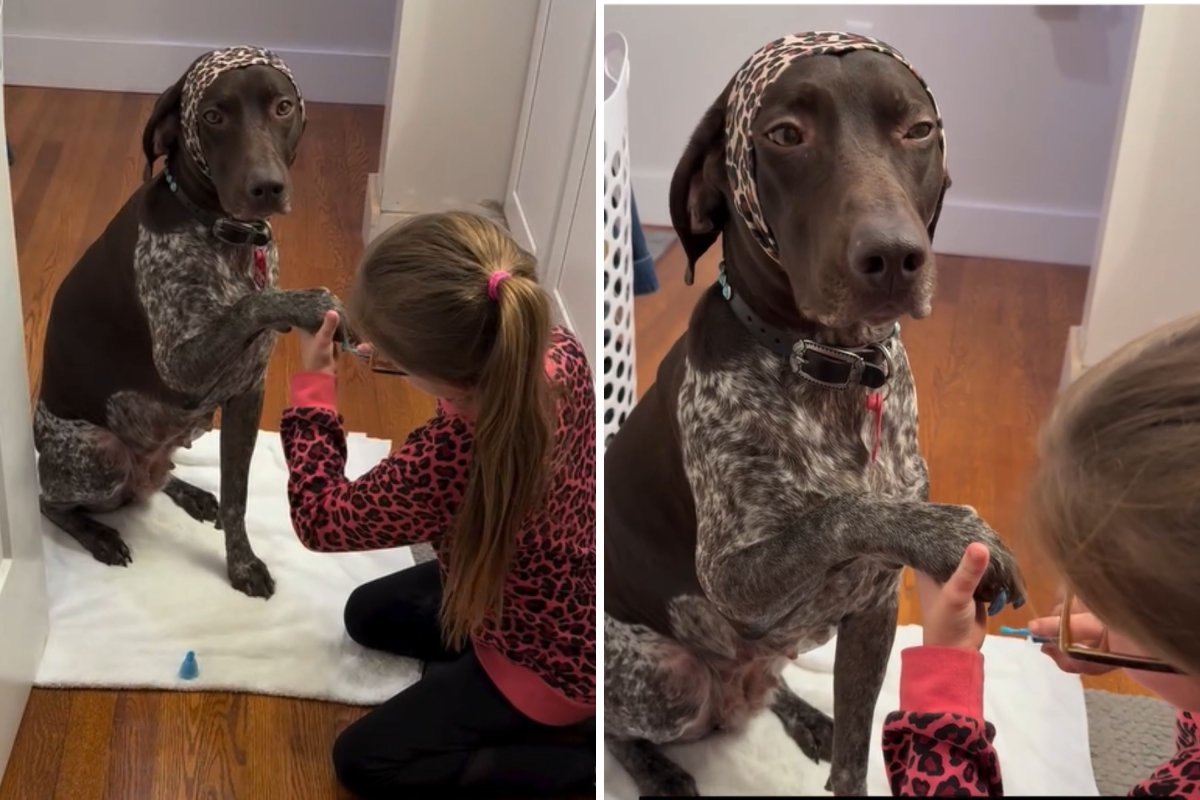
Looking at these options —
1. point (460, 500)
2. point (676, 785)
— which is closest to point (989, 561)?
point (676, 785)

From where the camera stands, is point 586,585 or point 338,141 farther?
point 338,141

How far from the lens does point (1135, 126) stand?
1.92 metres

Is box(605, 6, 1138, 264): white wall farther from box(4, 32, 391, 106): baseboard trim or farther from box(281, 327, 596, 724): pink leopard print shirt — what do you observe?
box(281, 327, 596, 724): pink leopard print shirt

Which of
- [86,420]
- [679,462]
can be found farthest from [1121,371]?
[86,420]

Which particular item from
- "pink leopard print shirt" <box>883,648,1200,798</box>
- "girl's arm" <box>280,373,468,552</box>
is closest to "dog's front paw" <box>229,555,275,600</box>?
"girl's arm" <box>280,373,468,552</box>

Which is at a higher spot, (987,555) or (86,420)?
(987,555)

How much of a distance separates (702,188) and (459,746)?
1.02m

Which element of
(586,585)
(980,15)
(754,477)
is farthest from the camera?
(980,15)

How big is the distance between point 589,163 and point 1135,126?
833 mm

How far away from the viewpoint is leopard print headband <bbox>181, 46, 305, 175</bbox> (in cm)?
146

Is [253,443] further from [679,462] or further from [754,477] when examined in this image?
[754,477]

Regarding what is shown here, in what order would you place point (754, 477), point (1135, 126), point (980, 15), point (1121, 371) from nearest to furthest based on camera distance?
point (1121, 371)
point (754, 477)
point (1135, 126)
point (980, 15)

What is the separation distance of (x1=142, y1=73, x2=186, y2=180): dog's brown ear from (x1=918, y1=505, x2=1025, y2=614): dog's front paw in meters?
1.02

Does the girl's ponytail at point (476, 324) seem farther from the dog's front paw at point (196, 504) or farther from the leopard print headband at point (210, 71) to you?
the dog's front paw at point (196, 504)
